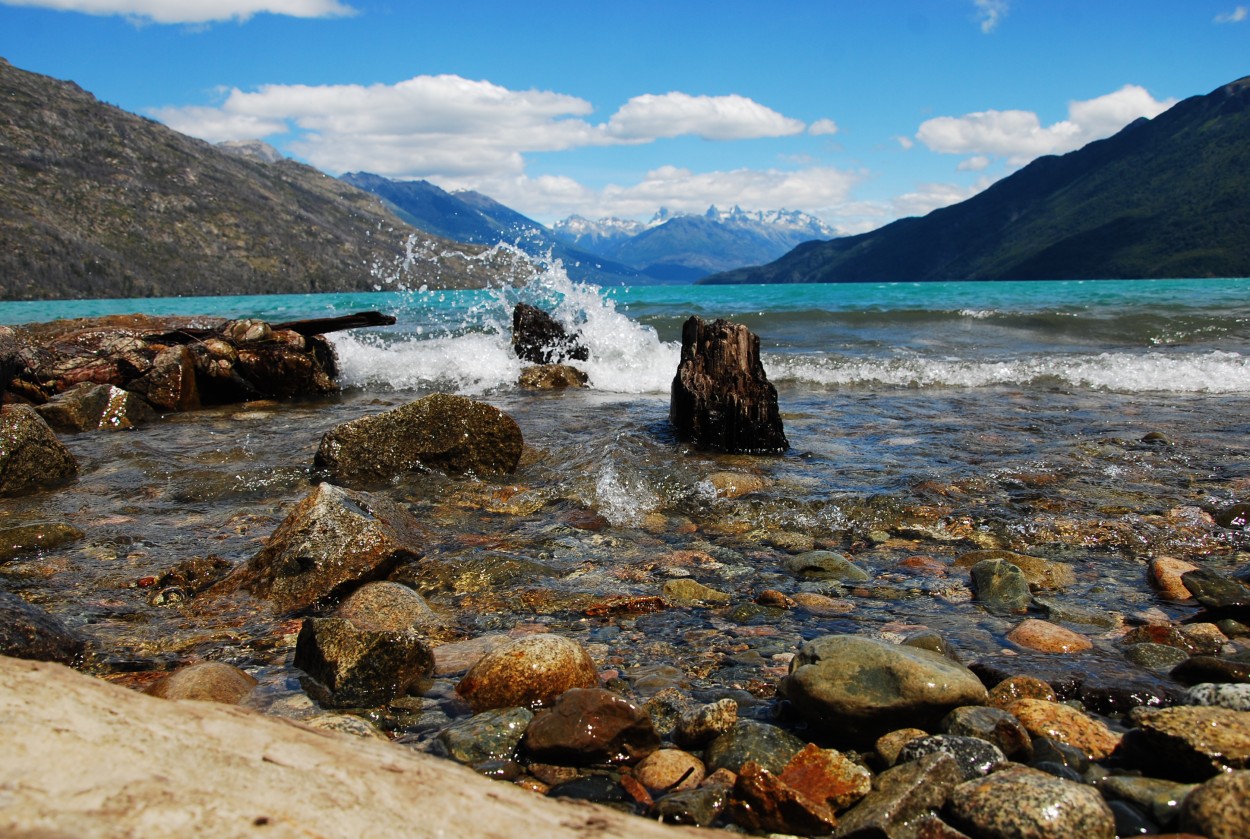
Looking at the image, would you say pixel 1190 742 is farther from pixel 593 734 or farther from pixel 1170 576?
pixel 1170 576

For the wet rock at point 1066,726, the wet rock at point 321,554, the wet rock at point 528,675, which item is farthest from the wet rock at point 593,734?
the wet rock at point 321,554


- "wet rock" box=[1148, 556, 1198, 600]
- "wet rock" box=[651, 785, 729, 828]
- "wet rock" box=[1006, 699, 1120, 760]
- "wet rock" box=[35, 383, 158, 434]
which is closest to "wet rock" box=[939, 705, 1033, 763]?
"wet rock" box=[1006, 699, 1120, 760]

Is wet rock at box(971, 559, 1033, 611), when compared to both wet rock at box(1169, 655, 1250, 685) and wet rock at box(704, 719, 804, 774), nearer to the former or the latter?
wet rock at box(1169, 655, 1250, 685)

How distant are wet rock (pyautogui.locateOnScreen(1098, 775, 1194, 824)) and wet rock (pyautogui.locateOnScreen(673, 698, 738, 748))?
128cm

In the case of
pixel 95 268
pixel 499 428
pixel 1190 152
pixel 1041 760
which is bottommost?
pixel 1041 760

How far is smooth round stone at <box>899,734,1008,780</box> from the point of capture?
2.64m

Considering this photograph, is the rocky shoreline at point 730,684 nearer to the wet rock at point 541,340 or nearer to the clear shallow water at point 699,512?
the clear shallow water at point 699,512

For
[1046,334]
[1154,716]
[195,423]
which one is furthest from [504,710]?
[1046,334]

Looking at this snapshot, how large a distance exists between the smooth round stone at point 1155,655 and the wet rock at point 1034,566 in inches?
37.1

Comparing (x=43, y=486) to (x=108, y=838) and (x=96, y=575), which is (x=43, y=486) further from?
(x=108, y=838)

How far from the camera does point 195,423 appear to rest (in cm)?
1046

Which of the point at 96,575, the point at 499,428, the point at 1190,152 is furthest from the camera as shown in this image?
the point at 1190,152

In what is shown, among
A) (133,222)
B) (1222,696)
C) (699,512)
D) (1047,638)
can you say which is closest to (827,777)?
(1222,696)

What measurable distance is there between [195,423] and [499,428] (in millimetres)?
5366
